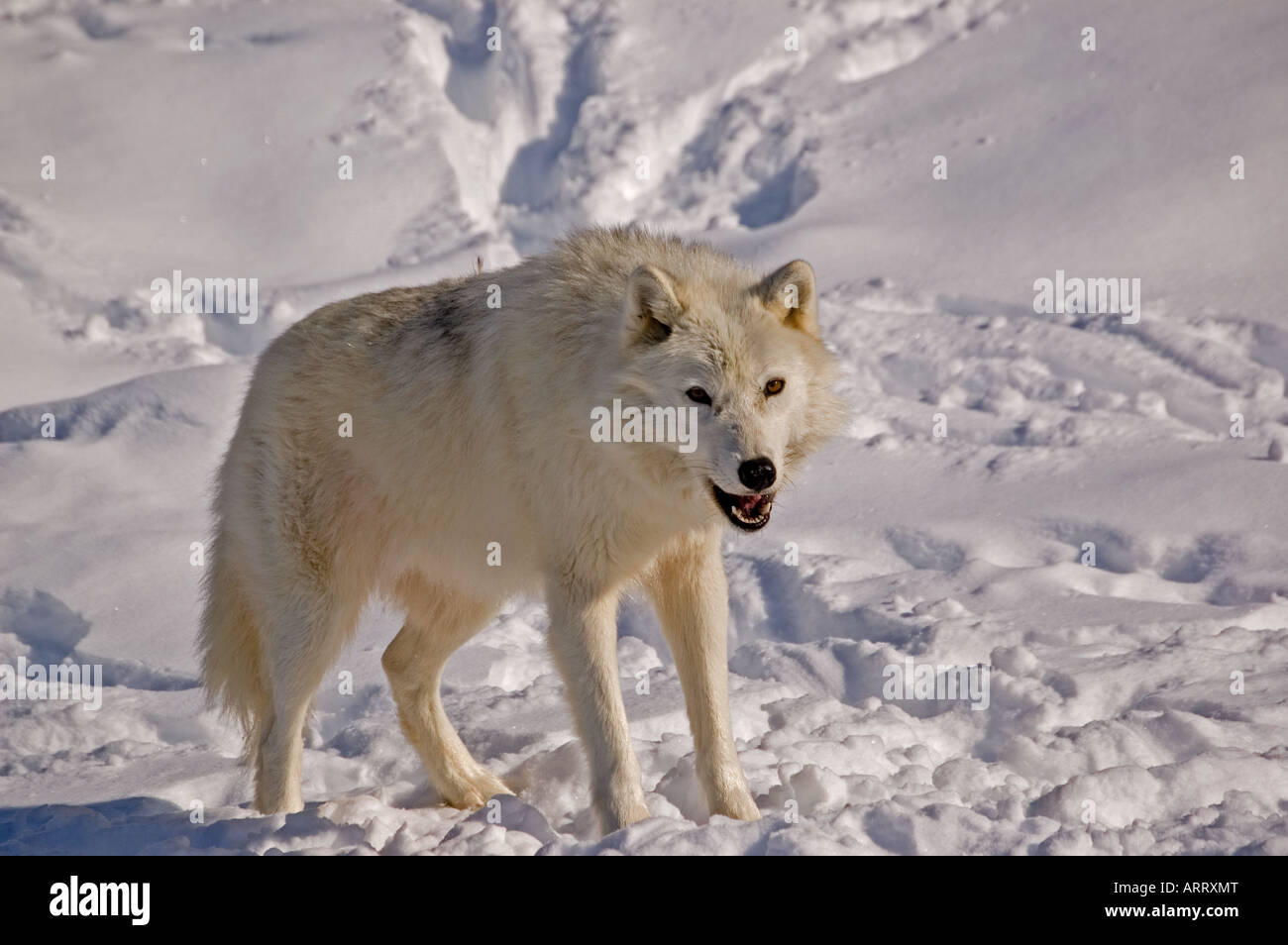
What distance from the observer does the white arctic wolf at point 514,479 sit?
4.40m

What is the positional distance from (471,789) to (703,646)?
4.31 ft

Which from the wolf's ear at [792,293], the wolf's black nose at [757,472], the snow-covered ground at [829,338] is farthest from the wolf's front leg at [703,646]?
the wolf's ear at [792,293]

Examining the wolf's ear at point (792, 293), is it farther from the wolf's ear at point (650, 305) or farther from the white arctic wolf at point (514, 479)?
the wolf's ear at point (650, 305)

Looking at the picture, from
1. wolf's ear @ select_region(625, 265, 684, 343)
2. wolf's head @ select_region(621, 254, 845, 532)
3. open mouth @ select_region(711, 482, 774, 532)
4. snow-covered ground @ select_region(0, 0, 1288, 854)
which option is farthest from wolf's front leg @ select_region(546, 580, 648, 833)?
wolf's ear @ select_region(625, 265, 684, 343)

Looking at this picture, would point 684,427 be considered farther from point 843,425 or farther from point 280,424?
point 280,424

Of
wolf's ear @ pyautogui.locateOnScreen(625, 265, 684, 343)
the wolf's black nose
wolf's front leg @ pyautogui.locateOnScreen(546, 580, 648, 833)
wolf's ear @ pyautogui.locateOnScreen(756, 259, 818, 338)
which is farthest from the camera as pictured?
wolf's ear @ pyautogui.locateOnScreen(756, 259, 818, 338)

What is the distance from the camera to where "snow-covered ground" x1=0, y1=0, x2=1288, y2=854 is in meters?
5.27

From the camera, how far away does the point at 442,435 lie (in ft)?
16.7

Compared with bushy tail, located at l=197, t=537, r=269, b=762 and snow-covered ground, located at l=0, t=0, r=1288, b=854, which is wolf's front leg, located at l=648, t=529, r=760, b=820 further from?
bushy tail, located at l=197, t=537, r=269, b=762

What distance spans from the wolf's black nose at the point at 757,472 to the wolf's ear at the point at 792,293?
2.52 feet

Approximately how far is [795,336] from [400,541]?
1.91 metres

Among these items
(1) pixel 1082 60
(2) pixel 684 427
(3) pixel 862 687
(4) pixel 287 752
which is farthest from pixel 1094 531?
(1) pixel 1082 60

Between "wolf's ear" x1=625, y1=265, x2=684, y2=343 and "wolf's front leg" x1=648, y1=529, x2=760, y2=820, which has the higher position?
"wolf's ear" x1=625, y1=265, x2=684, y2=343

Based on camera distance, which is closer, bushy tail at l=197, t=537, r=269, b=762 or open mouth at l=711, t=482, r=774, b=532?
open mouth at l=711, t=482, r=774, b=532
